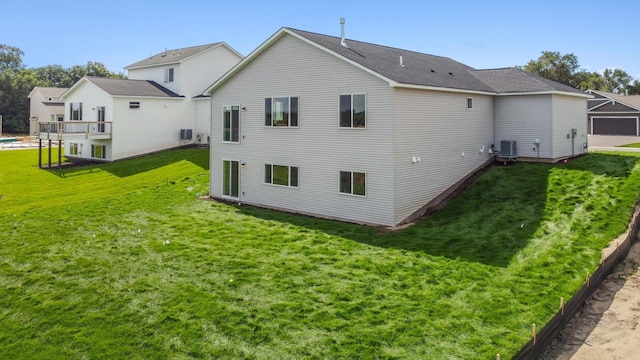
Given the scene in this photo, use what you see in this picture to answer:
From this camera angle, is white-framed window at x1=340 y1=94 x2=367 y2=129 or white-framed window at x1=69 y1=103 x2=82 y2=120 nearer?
white-framed window at x1=340 y1=94 x2=367 y2=129

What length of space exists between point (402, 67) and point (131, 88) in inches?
904

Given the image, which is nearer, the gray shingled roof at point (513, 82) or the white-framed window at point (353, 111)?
→ the white-framed window at point (353, 111)

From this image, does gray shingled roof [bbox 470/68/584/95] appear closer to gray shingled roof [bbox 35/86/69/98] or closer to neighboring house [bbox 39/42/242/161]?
neighboring house [bbox 39/42/242/161]

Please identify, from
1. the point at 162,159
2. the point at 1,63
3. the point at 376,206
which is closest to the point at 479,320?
the point at 376,206

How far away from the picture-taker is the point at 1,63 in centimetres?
9525

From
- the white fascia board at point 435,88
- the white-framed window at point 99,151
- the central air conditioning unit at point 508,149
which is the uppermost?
the white fascia board at point 435,88

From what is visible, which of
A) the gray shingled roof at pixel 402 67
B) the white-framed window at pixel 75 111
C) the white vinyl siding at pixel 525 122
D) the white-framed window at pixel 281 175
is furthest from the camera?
the white-framed window at pixel 75 111

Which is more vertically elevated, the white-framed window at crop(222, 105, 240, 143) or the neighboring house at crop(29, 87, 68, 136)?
the neighboring house at crop(29, 87, 68, 136)

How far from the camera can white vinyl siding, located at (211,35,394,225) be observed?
1556cm

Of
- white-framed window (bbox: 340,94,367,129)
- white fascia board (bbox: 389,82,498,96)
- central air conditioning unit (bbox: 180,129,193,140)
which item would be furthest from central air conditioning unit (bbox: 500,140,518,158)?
central air conditioning unit (bbox: 180,129,193,140)

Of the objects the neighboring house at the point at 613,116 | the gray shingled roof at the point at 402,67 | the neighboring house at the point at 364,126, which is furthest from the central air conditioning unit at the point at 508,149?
the neighboring house at the point at 613,116

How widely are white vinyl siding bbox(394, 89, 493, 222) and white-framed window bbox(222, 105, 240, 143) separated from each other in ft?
27.2

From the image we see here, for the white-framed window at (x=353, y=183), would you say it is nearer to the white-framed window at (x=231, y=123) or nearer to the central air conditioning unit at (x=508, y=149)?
the white-framed window at (x=231, y=123)

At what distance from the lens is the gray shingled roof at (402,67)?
16203 millimetres
